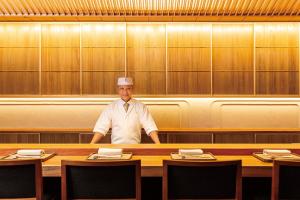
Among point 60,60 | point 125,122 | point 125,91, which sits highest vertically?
point 60,60

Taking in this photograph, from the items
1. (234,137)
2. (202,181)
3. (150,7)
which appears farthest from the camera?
(234,137)

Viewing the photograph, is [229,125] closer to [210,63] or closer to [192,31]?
[210,63]

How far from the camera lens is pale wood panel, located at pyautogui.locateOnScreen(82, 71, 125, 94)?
581cm

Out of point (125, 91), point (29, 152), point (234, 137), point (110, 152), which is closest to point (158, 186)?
point (110, 152)

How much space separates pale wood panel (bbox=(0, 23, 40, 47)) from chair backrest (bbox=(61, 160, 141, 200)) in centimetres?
396

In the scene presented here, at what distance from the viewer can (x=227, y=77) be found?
229 inches

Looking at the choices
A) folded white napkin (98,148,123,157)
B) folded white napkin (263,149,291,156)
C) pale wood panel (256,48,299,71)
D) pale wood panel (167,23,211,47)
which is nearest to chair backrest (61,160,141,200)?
folded white napkin (98,148,123,157)

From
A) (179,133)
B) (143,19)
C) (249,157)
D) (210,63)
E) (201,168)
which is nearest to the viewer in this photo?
(201,168)

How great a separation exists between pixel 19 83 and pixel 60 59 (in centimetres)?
71

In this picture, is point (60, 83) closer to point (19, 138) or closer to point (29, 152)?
point (19, 138)

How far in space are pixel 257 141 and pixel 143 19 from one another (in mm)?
2622

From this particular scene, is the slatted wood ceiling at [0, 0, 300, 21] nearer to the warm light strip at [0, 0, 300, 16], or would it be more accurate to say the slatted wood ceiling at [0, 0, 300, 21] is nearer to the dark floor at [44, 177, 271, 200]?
the warm light strip at [0, 0, 300, 16]

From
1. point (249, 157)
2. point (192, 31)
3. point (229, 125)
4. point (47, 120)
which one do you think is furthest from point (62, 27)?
point (249, 157)

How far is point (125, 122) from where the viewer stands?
14.3ft
